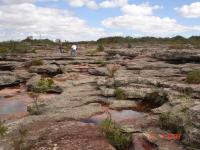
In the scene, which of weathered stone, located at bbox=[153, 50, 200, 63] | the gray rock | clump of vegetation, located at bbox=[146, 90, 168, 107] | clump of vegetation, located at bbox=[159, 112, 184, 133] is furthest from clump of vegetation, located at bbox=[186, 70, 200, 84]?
weathered stone, located at bbox=[153, 50, 200, 63]

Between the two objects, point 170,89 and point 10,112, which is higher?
point 170,89

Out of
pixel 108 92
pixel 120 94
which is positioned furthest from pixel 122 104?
pixel 108 92

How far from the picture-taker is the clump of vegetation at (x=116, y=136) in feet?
38.8

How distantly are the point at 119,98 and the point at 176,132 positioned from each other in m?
6.36

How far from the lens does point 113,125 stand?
13102mm

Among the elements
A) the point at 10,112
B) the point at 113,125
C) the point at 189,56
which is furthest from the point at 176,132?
the point at 189,56

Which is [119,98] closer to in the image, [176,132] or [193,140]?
[176,132]

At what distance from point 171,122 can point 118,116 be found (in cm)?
355

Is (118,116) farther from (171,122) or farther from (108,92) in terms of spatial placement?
(108,92)

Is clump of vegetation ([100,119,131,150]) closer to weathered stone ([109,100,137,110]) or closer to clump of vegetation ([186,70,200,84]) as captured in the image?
weathered stone ([109,100,137,110])

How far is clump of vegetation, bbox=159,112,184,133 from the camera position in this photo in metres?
12.7

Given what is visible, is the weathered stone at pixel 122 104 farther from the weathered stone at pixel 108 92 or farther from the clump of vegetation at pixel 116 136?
the clump of vegetation at pixel 116 136

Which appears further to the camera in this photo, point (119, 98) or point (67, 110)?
point (119, 98)

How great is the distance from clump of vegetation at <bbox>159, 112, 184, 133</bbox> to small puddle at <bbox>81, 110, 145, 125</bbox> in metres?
2.30
